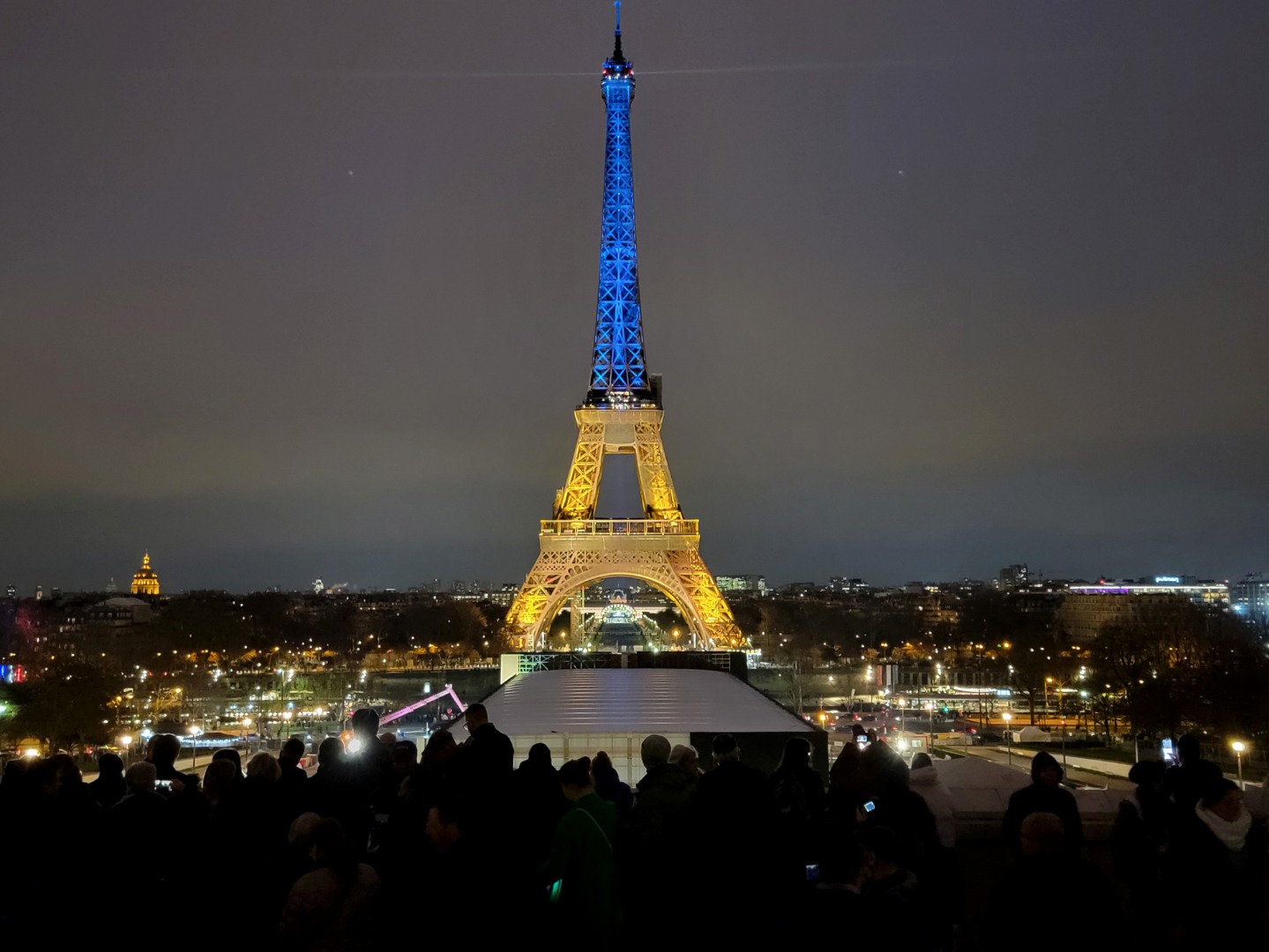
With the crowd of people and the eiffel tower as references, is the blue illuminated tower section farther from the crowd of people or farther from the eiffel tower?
the crowd of people

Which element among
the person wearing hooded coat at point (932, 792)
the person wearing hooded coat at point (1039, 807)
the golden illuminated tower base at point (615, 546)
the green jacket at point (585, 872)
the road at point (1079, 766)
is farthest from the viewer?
the golden illuminated tower base at point (615, 546)

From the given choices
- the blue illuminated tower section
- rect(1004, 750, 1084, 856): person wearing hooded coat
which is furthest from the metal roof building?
the blue illuminated tower section

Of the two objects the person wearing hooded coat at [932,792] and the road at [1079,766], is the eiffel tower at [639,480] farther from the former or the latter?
the person wearing hooded coat at [932,792]

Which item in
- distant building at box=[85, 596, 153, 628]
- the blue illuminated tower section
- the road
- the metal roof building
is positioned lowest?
the road

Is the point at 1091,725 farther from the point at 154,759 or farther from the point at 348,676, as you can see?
the point at 154,759

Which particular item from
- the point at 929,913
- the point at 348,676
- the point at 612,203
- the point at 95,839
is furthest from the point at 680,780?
the point at 348,676

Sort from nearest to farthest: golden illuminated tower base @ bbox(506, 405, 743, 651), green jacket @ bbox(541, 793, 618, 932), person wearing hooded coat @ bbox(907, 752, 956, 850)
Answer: green jacket @ bbox(541, 793, 618, 932) → person wearing hooded coat @ bbox(907, 752, 956, 850) → golden illuminated tower base @ bbox(506, 405, 743, 651)

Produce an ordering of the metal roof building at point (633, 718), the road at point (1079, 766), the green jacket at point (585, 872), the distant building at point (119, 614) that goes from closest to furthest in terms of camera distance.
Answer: the green jacket at point (585, 872) → the metal roof building at point (633, 718) → the road at point (1079, 766) → the distant building at point (119, 614)

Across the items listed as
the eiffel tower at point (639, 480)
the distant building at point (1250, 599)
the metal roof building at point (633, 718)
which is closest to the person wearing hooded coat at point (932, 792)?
the metal roof building at point (633, 718)
